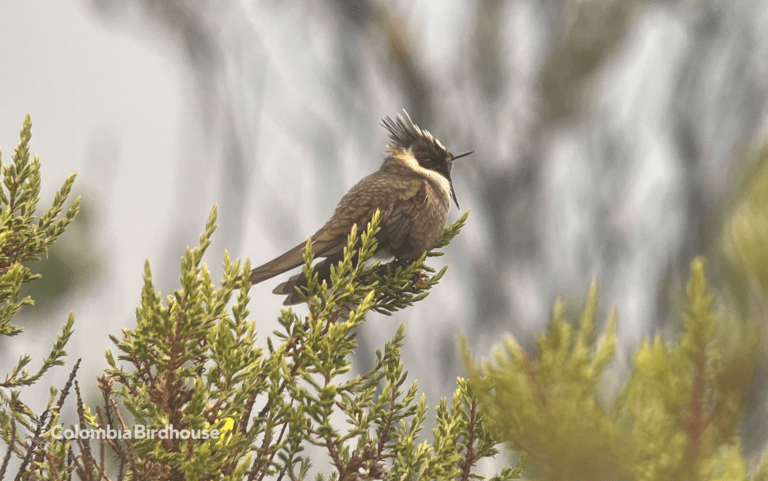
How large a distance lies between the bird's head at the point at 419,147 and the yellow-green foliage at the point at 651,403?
2.14 metres

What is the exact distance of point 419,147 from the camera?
3072 millimetres

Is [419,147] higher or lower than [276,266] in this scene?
higher

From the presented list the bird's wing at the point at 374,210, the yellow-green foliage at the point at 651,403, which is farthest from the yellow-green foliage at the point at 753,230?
the bird's wing at the point at 374,210

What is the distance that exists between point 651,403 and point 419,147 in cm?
231

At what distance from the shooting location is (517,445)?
109 cm

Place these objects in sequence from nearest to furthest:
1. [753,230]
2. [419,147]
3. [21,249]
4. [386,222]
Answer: [753,230] → [21,249] → [386,222] → [419,147]

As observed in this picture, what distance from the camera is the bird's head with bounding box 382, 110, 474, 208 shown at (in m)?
3.05

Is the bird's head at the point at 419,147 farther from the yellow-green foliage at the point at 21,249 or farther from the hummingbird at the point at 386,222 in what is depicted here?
the yellow-green foliage at the point at 21,249

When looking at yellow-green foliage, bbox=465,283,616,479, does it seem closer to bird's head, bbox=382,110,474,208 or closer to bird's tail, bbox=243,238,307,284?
bird's tail, bbox=243,238,307,284

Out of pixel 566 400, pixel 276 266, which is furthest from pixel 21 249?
pixel 566 400

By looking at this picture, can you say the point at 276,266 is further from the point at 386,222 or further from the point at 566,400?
the point at 566,400

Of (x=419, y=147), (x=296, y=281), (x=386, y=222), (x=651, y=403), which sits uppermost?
(x=419, y=147)

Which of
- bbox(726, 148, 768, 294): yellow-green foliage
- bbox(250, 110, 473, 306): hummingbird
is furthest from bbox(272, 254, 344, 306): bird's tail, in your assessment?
bbox(726, 148, 768, 294): yellow-green foliage

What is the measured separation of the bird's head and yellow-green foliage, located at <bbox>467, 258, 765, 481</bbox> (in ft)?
7.02
